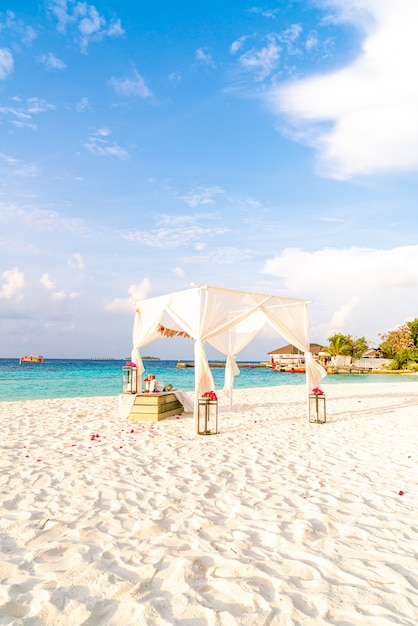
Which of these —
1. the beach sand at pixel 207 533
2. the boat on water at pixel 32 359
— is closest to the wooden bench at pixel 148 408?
the beach sand at pixel 207 533

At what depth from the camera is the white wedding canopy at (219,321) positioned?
7582 mm

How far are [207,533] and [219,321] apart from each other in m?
5.00

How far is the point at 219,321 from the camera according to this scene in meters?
7.79

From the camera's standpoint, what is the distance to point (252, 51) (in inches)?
372

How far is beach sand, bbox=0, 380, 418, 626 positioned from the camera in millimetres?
2090

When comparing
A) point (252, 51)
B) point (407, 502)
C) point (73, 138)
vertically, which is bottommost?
point (407, 502)

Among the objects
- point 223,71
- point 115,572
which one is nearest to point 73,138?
point 223,71

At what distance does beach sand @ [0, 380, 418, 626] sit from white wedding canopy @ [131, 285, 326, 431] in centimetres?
221

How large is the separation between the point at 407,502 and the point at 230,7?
1009 centimetres

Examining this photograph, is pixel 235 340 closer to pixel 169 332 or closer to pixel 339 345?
pixel 169 332

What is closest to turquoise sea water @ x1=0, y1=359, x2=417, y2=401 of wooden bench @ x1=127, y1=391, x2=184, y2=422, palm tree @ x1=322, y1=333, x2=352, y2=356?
palm tree @ x1=322, y1=333, x2=352, y2=356

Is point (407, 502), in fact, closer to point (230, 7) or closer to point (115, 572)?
point (115, 572)

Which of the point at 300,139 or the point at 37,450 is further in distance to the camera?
the point at 300,139

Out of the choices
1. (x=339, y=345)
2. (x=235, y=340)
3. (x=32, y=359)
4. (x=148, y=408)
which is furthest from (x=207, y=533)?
(x=32, y=359)
